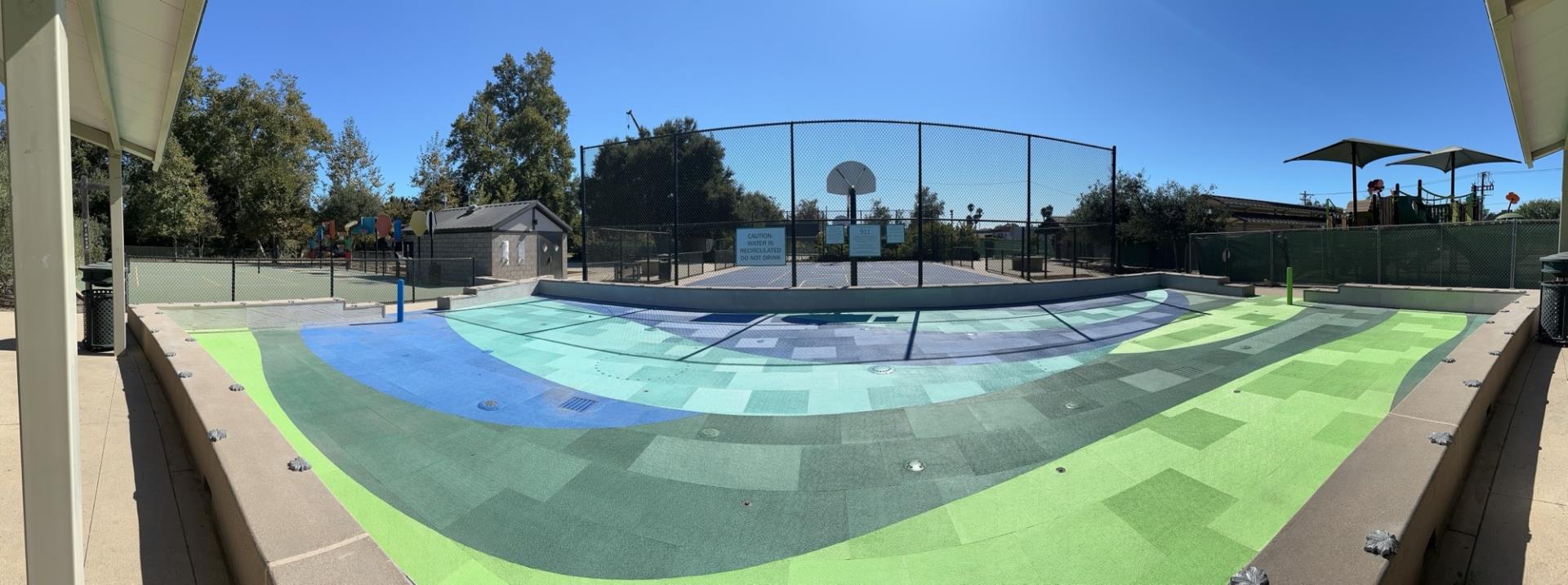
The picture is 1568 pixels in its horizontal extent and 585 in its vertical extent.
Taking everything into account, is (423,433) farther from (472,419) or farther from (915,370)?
(915,370)

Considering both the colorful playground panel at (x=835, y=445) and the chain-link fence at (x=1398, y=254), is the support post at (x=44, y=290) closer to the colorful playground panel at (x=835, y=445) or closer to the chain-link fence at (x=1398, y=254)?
the colorful playground panel at (x=835, y=445)

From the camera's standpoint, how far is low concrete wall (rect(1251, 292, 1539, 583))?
7.41 feet

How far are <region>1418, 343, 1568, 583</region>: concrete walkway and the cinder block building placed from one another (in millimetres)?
25587

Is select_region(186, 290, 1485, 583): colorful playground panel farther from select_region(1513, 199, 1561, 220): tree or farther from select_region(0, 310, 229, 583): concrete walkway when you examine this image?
select_region(1513, 199, 1561, 220): tree

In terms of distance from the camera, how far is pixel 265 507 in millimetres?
2656

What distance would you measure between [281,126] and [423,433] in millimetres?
55144

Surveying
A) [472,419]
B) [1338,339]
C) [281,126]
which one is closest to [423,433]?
[472,419]

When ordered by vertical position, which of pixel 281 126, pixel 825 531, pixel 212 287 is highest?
pixel 281 126

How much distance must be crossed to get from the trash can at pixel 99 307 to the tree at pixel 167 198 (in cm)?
4109

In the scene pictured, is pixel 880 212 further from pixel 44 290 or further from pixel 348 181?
pixel 348 181

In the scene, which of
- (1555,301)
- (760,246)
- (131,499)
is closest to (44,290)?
(131,499)

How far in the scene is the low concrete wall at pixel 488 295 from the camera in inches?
570

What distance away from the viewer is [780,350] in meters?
9.39

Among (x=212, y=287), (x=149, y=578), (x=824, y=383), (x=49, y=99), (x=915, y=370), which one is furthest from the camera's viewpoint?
(x=212, y=287)
